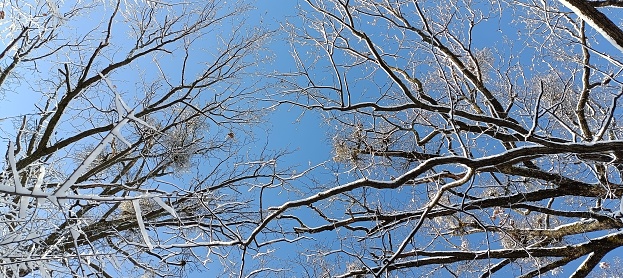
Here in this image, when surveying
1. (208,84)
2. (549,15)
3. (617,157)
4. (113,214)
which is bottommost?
(617,157)

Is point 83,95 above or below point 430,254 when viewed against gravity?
above

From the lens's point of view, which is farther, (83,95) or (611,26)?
(83,95)

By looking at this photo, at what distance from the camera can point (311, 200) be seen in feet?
13.9

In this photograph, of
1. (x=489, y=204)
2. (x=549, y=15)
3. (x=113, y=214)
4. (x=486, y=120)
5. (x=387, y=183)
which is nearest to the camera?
(x=387, y=183)

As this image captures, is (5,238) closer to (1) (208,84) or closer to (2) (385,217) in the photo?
(2) (385,217)

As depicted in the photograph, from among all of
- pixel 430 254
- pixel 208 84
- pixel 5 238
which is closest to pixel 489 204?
pixel 430 254

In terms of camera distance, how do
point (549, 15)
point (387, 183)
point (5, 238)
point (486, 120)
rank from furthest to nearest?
point (549, 15), point (486, 120), point (387, 183), point (5, 238)

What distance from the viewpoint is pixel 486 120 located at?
492cm

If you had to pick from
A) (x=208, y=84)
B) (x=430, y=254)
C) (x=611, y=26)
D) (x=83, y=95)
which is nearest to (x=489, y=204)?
(x=430, y=254)

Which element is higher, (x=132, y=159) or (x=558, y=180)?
(x=132, y=159)

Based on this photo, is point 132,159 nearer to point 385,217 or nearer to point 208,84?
point 208,84

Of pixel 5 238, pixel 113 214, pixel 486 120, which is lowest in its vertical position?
pixel 5 238

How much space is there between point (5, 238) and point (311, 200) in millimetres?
2401

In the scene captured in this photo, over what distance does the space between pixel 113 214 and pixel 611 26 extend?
19.6 feet
